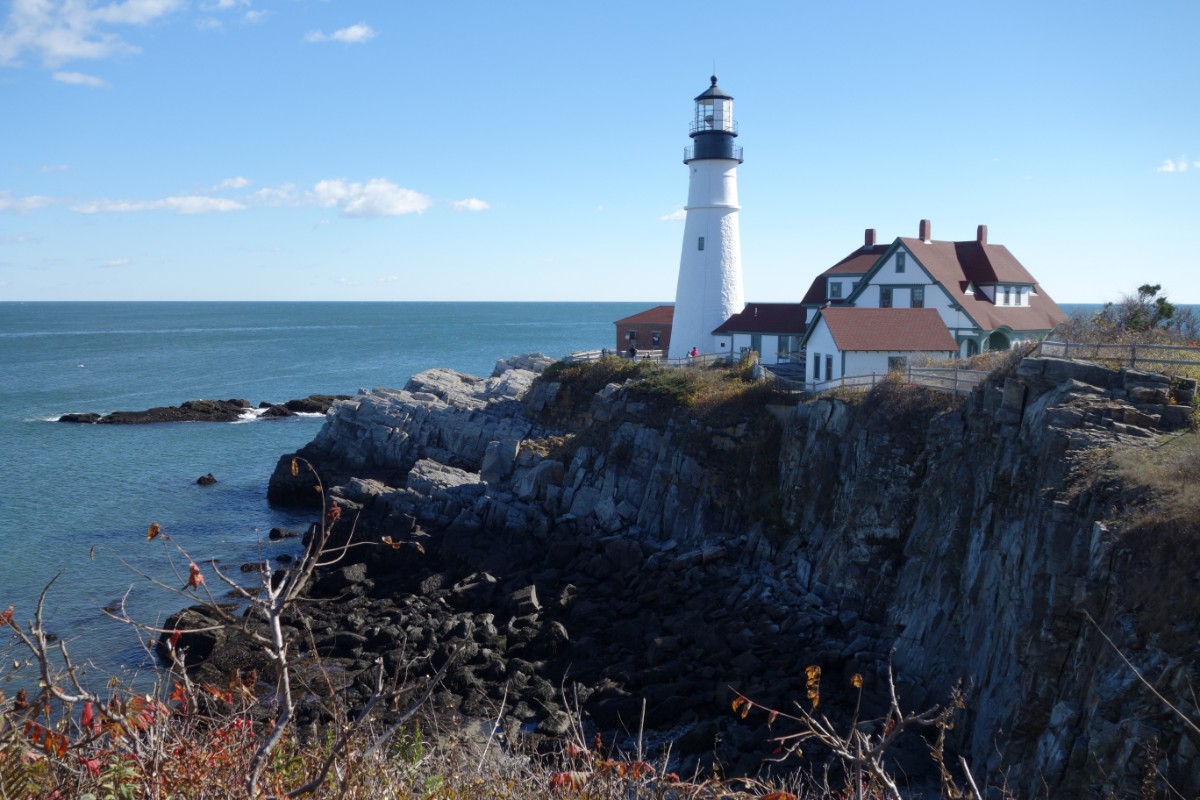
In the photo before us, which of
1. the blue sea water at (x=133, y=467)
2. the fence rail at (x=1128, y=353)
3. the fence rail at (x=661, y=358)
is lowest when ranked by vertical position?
the blue sea water at (x=133, y=467)

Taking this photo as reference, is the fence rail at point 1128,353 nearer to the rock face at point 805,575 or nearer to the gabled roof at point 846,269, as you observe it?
the rock face at point 805,575

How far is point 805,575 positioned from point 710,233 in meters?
17.7

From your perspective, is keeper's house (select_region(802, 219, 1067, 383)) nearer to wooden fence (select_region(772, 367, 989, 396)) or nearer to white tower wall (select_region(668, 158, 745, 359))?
wooden fence (select_region(772, 367, 989, 396))

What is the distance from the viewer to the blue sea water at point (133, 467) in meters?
26.1

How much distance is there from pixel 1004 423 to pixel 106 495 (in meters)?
32.3

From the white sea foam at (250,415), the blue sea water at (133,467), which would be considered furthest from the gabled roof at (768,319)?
the white sea foam at (250,415)

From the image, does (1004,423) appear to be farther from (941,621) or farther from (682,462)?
(682,462)

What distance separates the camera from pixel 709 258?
38688mm

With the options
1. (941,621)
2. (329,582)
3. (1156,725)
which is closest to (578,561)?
(329,582)

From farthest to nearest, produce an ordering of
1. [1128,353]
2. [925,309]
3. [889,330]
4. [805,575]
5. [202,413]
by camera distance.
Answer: [202,413] → [925,309] → [889,330] → [805,575] → [1128,353]

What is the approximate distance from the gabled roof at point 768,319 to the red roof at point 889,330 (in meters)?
6.88

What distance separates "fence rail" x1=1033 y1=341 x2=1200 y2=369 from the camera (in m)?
17.9

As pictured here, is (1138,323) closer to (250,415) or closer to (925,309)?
(925,309)

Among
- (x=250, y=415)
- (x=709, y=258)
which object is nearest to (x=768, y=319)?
(x=709, y=258)
